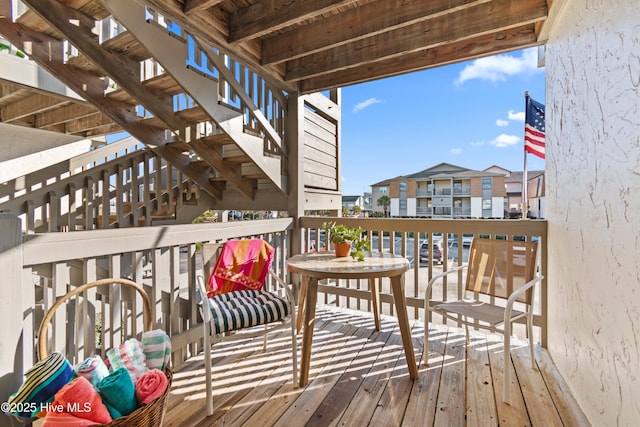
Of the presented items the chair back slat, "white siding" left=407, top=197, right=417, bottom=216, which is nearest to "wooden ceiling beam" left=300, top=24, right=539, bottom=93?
the chair back slat

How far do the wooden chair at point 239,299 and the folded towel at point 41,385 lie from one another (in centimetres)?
64

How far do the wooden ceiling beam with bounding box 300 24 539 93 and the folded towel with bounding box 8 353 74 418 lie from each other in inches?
114

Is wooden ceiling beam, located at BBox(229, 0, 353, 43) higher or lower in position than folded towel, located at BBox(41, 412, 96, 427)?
higher

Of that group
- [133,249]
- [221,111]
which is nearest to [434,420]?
[133,249]

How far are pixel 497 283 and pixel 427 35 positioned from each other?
1.89m

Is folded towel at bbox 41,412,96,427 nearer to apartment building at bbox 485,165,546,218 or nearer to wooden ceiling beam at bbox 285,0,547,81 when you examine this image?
wooden ceiling beam at bbox 285,0,547,81

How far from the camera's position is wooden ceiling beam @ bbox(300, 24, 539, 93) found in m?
2.34

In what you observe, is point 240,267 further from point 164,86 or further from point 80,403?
point 164,86

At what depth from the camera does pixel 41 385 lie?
100 cm

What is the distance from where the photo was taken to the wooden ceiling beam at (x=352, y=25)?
203 centimetres

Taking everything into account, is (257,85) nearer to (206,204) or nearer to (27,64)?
(206,204)

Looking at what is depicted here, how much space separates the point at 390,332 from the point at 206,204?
8.75 ft

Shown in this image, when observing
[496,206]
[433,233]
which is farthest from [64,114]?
[496,206]

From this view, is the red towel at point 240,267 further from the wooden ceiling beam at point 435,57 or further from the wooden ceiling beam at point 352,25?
the wooden ceiling beam at point 435,57
